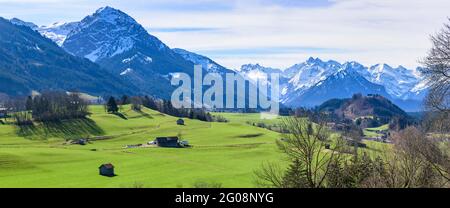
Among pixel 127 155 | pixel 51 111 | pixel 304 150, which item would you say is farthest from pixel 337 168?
pixel 51 111

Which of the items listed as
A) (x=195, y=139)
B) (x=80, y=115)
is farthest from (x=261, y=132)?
(x=80, y=115)

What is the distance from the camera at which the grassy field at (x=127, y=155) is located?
8744 centimetres

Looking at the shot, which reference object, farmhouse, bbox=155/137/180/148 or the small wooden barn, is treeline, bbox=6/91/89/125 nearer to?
farmhouse, bbox=155/137/180/148

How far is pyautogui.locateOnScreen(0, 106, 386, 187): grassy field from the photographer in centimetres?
8744

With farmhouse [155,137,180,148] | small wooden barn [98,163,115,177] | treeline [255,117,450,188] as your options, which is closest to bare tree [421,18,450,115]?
treeline [255,117,450,188]

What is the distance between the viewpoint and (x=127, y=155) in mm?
118375

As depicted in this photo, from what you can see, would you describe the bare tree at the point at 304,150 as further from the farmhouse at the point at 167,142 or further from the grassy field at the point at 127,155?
the farmhouse at the point at 167,142

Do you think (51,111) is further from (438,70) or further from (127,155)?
(438,70)
